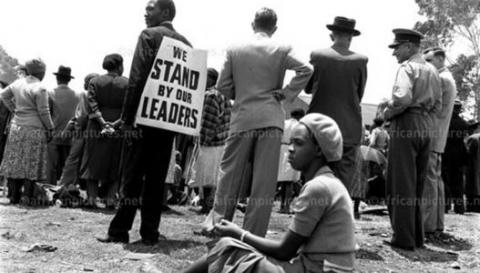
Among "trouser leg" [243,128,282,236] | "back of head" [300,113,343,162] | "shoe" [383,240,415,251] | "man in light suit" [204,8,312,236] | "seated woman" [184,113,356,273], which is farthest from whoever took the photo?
"shoe" [383,240,415,251]

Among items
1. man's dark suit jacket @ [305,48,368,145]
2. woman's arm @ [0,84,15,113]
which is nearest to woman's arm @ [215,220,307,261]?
man's dark suit jacket @ [305,48,368,145]

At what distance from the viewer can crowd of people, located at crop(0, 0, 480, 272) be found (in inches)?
126

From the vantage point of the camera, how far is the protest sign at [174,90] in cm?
557

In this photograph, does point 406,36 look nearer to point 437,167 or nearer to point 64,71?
point 437,167

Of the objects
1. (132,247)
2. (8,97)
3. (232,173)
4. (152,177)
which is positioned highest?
(8,97)

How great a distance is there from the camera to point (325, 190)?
10.3 ft

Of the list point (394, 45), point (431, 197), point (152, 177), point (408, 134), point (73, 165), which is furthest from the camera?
point (73, 165)

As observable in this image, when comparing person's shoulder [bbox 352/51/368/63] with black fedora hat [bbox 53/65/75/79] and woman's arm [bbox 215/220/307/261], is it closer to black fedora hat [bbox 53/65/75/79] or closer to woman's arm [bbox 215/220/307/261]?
woman's arm [bbox 215/220/307/261]

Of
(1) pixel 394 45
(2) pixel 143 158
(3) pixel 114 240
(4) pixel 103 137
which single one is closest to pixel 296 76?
(2) pixel 143 158

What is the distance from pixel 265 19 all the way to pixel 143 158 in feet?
5.84

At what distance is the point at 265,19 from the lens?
569cm

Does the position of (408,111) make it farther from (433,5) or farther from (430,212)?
(433,5)

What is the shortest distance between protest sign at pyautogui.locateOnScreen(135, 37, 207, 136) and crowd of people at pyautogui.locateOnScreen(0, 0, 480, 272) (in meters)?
0.10

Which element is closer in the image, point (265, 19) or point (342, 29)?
point (265, 19)
